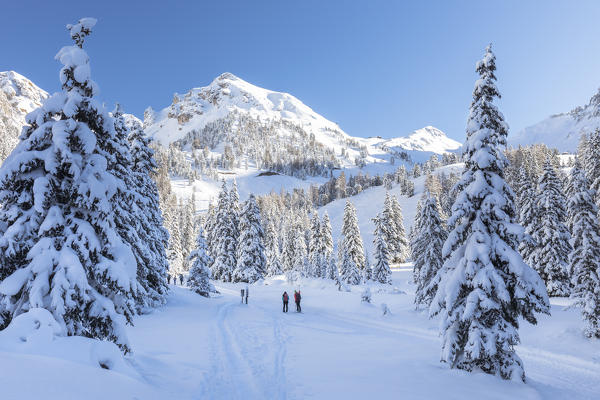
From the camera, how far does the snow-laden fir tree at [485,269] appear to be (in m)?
10.7

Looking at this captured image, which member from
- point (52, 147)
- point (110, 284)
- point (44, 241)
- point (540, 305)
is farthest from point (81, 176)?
point (540, 305)

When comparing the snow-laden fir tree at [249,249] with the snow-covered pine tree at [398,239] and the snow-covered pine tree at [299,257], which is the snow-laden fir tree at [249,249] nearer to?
the snow-covered pine tree at [299,257]

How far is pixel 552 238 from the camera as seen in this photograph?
29.9 metres

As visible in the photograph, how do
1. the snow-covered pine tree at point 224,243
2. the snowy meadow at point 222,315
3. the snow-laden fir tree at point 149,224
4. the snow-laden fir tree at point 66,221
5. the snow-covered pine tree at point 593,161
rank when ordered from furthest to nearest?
1. the snow-covered pine tree at point 224,243
2. the snow-covered pine tree at point 593,161
3. the snow-laden fir tree at point 149,224
4. the snow-laden fir tree at point 66,221
5. the snowy meadow at point 222,315

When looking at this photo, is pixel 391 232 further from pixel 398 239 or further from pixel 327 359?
pixel 327 359

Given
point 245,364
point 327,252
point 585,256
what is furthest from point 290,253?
point 245,364

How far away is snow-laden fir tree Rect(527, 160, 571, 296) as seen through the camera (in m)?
29.8

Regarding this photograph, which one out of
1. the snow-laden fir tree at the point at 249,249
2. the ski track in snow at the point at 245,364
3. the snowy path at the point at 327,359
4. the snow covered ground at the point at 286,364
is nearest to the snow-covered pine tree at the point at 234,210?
the snow-laden fir tree at the point at 249,249

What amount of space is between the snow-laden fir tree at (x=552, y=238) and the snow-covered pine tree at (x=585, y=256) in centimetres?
769

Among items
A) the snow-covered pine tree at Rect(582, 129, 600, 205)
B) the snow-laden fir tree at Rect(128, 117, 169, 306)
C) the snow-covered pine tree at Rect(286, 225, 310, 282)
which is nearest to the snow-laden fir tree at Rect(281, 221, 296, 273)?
the snow-covered pine tree at Rect(286, 225, 310, 282)

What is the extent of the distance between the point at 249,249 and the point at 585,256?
36.2 metres

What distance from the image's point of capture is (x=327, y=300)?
3170cm

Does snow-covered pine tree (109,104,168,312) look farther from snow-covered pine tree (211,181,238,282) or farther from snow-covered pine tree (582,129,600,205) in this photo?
snow-covered pine tree (582,129,600,205)

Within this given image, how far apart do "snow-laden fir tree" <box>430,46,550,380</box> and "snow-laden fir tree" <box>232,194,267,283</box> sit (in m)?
37.0
